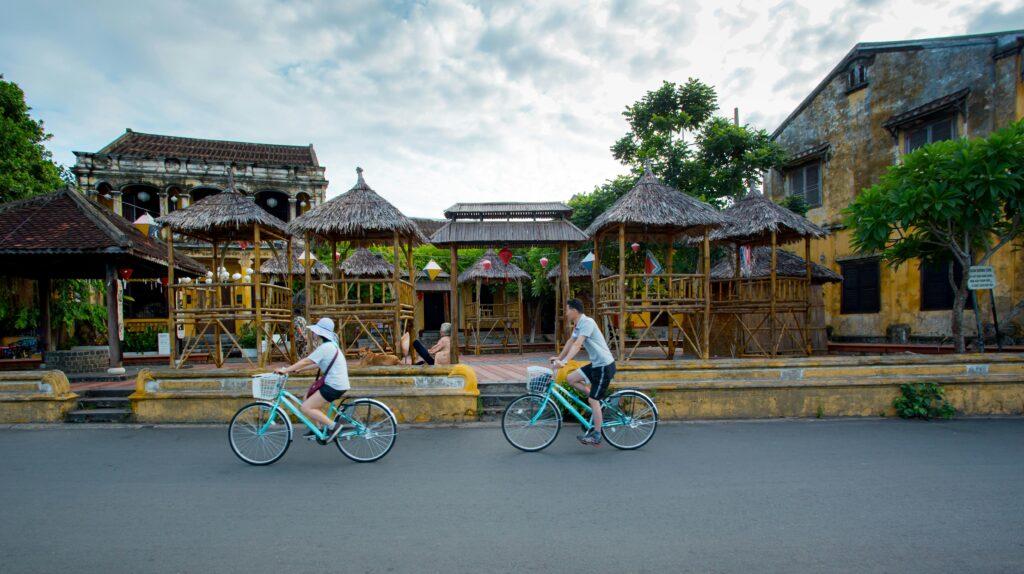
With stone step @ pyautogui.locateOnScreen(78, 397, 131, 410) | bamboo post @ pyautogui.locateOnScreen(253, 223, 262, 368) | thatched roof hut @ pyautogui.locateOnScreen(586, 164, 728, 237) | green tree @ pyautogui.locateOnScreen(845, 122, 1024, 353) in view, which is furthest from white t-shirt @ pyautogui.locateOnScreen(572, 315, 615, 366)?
stone step @ pyautogui.locateOnScreen(78, 397, 131, 410)

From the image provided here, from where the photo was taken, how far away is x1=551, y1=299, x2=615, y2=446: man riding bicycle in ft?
20.9

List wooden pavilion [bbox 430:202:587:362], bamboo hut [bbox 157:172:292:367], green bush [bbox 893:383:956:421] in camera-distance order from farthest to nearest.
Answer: wooden pavilion [bbox 430:202:587:362], bamboo hut [bbox 157:172:292:367], green bush [bbox 893:383:956:421]

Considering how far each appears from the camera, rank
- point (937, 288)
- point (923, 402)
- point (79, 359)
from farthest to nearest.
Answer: point (937, 288) < point (79, 359) < point (923, 402)

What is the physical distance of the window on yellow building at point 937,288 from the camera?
556 inches

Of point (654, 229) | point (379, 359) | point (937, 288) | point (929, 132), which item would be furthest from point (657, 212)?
point (929, 132)

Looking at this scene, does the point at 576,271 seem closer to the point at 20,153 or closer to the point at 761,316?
the point at 761,316

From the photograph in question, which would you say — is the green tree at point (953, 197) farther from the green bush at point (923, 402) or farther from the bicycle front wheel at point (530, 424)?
the bicycle front wheel at point (530, 424)

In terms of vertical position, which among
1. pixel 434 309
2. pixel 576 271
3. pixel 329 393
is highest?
pixel 576 271

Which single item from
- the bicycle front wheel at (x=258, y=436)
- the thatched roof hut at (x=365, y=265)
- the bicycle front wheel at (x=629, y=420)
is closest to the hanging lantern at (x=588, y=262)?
the thatched roof hut at (x=365, y=265)

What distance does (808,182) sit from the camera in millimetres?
18297

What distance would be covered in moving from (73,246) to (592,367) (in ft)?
32.4

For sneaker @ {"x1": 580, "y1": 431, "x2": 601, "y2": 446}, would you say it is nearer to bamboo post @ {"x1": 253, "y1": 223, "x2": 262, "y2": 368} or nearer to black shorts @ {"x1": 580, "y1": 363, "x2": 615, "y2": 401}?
black shorts @ {"x1": 580, "y1": 363, "x2": 615, "y2": 401}

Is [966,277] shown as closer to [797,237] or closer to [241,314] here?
[797,237]

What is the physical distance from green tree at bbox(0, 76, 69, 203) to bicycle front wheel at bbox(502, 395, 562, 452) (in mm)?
16042
